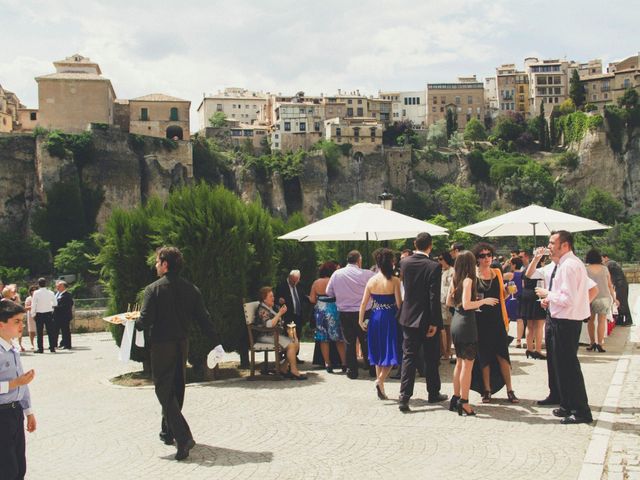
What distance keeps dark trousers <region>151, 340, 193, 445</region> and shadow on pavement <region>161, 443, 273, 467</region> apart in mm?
183

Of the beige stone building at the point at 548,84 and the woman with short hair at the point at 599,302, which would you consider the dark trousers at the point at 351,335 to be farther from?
the beige stone building at the point at 548,84

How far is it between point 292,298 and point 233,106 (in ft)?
317

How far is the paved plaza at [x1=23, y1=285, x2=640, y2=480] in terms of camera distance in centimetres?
567

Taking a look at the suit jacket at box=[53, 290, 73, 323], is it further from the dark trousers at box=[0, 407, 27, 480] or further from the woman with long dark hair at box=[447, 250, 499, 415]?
the dark trousers at box=[0, 407, 27, 480]

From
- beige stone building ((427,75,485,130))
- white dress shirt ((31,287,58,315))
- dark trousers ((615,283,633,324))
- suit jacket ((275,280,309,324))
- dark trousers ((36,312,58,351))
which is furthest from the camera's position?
beige stone building ((427,75,485,130))

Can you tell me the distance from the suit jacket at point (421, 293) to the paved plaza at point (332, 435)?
0.96 metres

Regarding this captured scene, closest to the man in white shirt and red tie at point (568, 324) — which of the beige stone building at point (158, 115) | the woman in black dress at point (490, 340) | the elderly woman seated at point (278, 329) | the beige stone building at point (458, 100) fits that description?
the woman in black dress at point (490, 340)

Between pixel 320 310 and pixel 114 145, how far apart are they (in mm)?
54122

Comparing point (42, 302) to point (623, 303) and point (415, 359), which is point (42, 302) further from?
point (623, 303)

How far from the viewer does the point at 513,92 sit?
109 meters

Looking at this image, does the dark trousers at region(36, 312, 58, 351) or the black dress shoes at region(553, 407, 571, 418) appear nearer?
the black dress shoes at region(553, 407, 571, 418)

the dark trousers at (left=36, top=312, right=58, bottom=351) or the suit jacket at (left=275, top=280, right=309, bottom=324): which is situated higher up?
the suit jacket at (left=275, top=280, right=309, bottom=324)

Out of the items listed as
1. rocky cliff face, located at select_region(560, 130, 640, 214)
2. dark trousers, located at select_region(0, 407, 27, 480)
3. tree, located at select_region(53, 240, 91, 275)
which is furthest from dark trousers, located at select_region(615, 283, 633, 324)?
rocky cliff face, located at select_region(560, 130, 640, 214)

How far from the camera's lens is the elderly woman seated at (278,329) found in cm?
999
